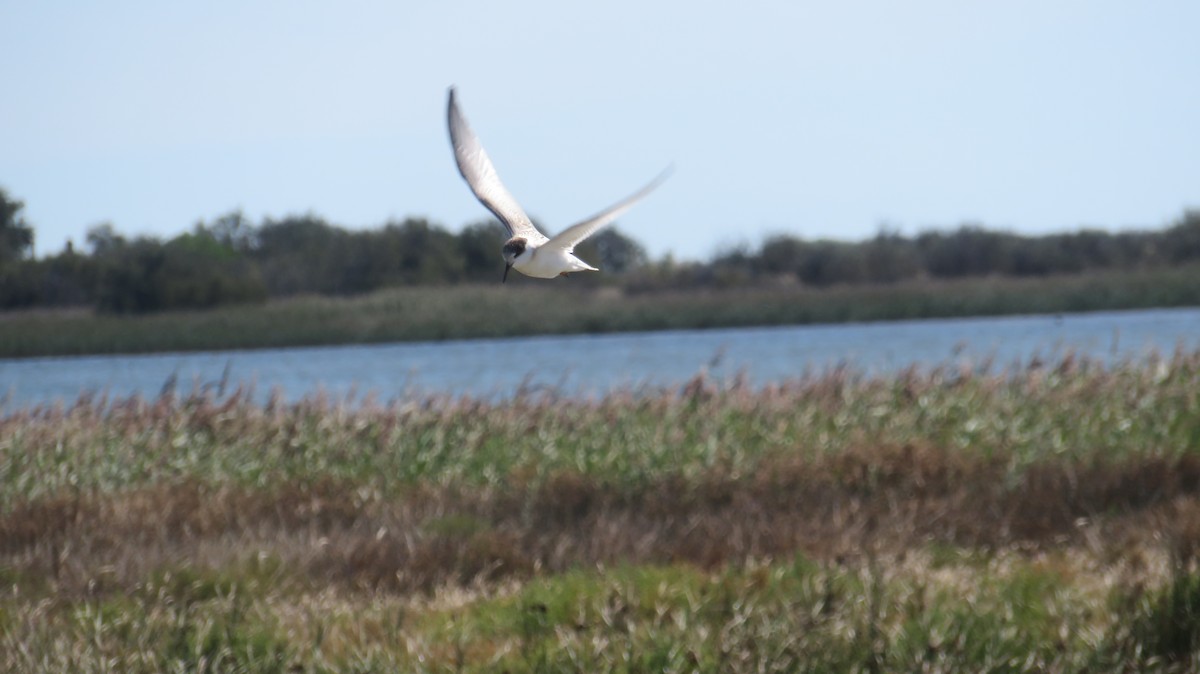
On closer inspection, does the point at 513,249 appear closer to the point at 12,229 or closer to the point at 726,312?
the point at 12,229

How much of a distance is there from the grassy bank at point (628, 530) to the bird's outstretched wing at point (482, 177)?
122 inches

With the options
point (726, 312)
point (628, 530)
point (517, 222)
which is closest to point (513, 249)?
point (517, 222)

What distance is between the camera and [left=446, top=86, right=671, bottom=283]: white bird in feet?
8.82

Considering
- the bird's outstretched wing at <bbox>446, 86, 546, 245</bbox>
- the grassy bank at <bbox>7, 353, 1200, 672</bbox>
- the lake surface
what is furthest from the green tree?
the lake surface

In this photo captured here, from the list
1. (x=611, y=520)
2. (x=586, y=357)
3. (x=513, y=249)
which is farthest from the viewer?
(x=586, y=357)

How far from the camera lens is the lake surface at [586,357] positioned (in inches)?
1341

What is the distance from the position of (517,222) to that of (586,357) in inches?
1625

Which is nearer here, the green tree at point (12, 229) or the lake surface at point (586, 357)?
the green tree at point (12, 229)

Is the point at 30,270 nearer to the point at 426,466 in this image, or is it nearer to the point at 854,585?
the point at 426,466

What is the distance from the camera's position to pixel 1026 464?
1123 centimetres

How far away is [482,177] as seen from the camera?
3.24m

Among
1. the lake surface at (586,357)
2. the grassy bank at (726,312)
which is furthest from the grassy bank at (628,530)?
the grassy bank at (726,312)

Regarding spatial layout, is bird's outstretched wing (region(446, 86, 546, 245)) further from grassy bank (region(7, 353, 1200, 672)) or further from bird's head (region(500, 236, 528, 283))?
grassy bank (region(7, 353, 1200, 672))

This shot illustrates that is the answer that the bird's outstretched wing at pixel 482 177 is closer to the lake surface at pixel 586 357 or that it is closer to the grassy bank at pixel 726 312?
the lake surface at pixel 586 357
